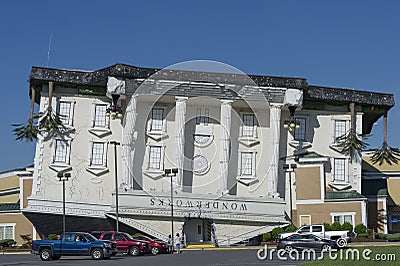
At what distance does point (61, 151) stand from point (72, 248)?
24.7 meters

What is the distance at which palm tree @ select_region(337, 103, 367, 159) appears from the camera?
A: 63.3m

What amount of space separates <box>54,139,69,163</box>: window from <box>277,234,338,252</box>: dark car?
24443 mm

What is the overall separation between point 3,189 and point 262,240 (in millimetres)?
28651

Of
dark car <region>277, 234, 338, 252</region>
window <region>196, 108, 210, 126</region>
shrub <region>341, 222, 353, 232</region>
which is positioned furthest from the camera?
window <region>196, 108, 210, 126</region>

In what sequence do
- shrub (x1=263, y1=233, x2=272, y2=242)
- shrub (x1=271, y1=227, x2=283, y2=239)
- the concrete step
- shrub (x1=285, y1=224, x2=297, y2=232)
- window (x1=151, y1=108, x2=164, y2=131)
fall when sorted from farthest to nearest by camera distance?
window (x1=151, y1=108, x2=164, y2=131) → shrub (x1=263, y1=233, x2=272, y2=242) → shrub (x1=271, y1=227, x2=283, y2=239) → shrub (x1=285, y1=224, x2=297, y2=232) → the concrete step

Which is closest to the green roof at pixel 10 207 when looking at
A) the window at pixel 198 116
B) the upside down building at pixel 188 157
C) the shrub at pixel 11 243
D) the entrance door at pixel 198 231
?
the upside down building at pixel 188 157

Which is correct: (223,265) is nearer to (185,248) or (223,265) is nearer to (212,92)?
(185,248)

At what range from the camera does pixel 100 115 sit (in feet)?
201

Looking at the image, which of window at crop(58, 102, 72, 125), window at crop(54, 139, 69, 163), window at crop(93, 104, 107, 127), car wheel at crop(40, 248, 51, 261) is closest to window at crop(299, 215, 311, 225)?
window at crop(93, 104, 107, 127)

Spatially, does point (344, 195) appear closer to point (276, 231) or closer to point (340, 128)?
point (276, 231)

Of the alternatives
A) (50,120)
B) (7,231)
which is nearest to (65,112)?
(50,120)

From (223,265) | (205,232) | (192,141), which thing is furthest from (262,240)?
(223,265)

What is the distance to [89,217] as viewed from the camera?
57250 millimetres
